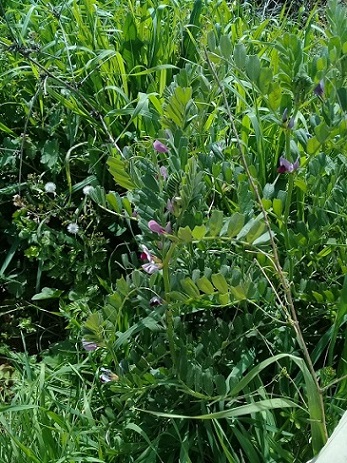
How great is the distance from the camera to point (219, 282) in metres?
1.56

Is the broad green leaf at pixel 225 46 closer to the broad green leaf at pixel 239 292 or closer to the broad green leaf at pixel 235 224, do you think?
the broad green leaf at pixel 235 224

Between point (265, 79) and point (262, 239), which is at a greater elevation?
point (265, 79)

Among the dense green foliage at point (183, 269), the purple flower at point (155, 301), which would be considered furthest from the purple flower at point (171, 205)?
the purple flower at point (155, 301)

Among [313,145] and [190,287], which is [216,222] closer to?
[190,287]

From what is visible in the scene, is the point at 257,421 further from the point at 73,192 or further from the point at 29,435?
the point at 73,192

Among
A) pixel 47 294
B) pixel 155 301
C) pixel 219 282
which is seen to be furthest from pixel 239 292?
pixel 47 294

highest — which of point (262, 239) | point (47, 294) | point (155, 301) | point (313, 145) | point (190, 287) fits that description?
point (313, 145)

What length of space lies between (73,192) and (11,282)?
14.9 inches

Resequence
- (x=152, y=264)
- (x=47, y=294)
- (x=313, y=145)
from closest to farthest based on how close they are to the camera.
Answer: (x=152, y=264) < (x=313, y=145) < (x=47, y=294)

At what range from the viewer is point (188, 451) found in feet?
5.99

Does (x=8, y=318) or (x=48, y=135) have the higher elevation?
(x=48, y=135)

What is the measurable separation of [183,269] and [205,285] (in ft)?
0.89

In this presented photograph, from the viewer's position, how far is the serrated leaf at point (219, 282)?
5.10 ft

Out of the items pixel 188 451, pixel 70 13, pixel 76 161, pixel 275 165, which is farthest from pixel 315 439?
pixel 70 13
